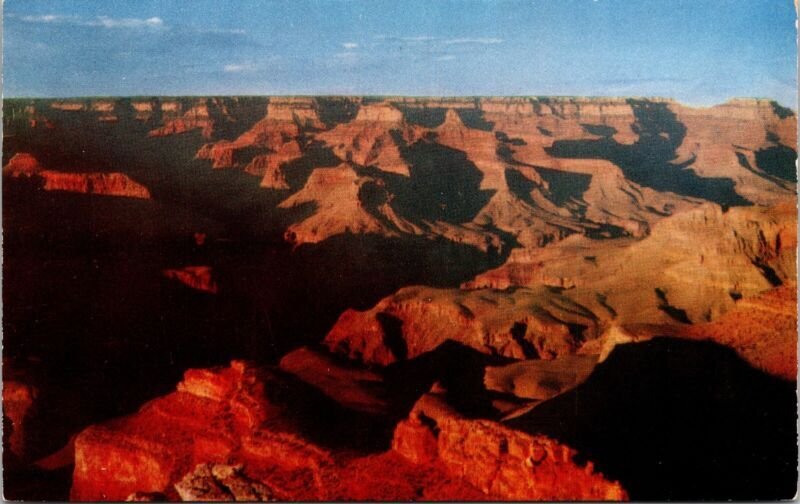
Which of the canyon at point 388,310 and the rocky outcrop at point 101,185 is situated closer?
the canyon at point 388,310

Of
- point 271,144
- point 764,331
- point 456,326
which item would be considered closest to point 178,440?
point 456,326

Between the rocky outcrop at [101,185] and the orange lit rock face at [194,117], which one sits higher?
the orange lit rock face at [194,117]

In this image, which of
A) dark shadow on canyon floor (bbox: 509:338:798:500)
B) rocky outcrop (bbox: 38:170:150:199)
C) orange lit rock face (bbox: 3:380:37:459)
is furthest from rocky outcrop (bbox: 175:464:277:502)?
rocky outcrop (bbox: 38:170:150:199)

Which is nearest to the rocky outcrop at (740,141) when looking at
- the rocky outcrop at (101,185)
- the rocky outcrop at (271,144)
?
the rocky outcrop at (271,144)

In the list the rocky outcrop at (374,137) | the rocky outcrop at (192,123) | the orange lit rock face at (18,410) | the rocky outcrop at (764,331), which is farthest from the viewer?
the rocky outcrop at (374,137)

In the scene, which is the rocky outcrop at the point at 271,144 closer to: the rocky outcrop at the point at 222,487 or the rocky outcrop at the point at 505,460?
the rocky outcrop at the point at 222,487

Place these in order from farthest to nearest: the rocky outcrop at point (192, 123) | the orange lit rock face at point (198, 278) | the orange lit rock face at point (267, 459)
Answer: the rocky outcrop at point (192, 123)
the orange lit rock face at point (198, 278)
the orange lit rock face at point (267, 459)

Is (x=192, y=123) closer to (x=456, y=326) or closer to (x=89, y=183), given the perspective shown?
(x=89, y=183)
